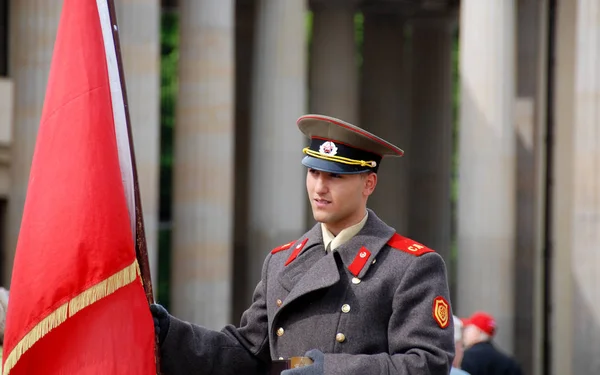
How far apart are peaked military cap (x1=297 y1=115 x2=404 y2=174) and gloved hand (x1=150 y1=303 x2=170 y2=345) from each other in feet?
2.95

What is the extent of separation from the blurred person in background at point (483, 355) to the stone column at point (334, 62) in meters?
21.5

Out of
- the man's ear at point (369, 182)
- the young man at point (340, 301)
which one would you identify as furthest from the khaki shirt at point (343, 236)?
the man's ear at point (369, 182)

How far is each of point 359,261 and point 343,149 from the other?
19.0 inches

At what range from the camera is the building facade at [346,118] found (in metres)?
25.5

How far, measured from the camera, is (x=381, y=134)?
39906mm

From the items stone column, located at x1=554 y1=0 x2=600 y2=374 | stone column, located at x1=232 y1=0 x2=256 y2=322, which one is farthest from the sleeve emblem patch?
stone column, located at x1=232 y1=0 x2=256 y2=322

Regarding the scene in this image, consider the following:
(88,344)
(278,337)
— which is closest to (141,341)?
(88,344)

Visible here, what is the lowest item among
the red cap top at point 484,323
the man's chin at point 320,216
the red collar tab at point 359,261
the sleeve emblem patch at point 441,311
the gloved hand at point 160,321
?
the red cap top at point 484,323

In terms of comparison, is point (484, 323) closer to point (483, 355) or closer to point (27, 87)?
point (483, 355)

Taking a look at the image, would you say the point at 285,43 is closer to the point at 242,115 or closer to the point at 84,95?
the point at 242,115

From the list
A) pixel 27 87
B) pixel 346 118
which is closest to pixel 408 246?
pixel 27 87

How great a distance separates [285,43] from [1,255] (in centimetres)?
768

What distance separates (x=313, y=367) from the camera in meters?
5.20

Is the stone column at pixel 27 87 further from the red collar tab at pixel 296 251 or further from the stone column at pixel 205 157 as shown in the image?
the red collar tab at pixel 296 251
